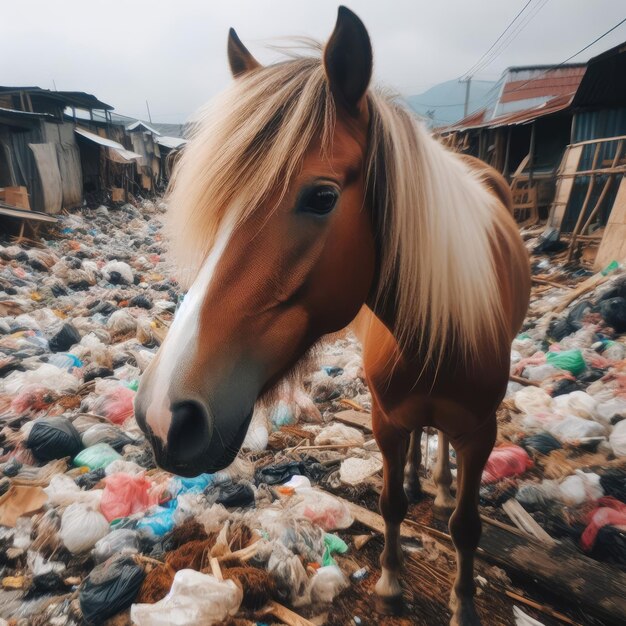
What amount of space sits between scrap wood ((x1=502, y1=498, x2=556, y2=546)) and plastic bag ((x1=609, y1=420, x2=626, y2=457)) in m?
0.79

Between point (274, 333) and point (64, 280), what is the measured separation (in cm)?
707

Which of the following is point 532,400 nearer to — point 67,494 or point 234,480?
point 234,480

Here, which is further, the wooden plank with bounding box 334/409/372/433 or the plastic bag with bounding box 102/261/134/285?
the plastic bag with bounding box 102/261/134/285

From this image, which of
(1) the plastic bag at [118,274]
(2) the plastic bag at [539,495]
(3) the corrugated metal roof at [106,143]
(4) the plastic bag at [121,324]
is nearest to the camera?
(2) the plastic bag at [539,495]

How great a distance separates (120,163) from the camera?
18.7m

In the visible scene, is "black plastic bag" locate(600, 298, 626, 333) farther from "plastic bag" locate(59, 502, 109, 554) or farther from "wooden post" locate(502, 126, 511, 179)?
"wooden post" locate(502, 126, 511, 179)

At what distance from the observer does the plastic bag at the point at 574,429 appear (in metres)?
2.74

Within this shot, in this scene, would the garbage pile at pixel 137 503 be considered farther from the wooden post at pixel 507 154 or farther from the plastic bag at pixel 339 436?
the wooden post at pixel 507 154

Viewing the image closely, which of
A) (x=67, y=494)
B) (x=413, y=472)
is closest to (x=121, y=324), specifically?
(x=67, y=494)

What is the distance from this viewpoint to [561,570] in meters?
1.89

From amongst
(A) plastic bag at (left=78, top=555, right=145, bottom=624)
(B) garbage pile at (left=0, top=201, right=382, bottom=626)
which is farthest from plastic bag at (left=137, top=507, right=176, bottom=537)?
(A) plastic bag at (left=78, top=555, right=145, bottom=624)

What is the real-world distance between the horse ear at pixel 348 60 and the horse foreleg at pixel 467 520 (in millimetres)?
1281

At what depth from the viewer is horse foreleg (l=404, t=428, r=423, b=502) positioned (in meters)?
2.55

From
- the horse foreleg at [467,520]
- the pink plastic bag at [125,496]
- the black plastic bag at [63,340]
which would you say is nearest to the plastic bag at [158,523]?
the pink plastic bag at [125,496]
